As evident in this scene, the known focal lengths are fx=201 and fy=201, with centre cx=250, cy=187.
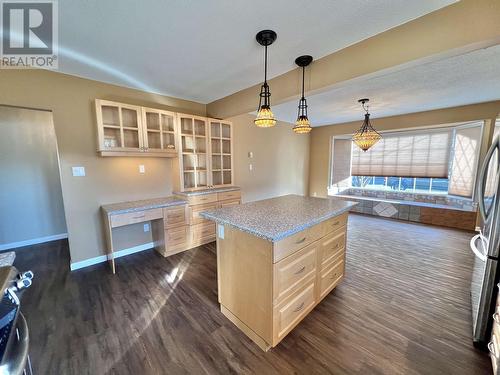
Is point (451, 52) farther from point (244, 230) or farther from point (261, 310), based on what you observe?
point (261, 310)

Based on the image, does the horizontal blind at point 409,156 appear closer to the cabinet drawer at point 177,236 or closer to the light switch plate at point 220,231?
the cabinet drawer at point 177,236

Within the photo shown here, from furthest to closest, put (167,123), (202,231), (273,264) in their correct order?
(202,231) < (167,123) < (273,264)

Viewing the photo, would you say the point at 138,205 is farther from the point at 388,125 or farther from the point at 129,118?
the point at 388,125

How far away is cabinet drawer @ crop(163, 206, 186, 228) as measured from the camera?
9.70 feet

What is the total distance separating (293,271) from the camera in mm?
1530

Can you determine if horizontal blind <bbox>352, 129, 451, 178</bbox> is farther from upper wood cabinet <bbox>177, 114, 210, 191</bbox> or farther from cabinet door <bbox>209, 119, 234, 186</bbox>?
upper wood cabinet <bbox>177, 114, 210, 191</bbox>

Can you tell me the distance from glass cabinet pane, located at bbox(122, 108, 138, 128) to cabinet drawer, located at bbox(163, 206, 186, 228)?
1284 millimetres

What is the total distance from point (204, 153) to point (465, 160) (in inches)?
205

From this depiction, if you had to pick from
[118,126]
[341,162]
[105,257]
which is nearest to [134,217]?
[105,257]

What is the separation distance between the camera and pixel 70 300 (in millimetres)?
2064

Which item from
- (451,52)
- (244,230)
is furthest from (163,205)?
(451,52)

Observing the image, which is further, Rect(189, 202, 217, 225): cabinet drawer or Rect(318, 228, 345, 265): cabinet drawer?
Rect(189, 202, 217, 225): cabinet drawer

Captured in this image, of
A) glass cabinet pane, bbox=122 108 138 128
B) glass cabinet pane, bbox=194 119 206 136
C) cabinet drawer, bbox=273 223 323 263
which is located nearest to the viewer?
cabinet drawer, bbox=273 223 323 263

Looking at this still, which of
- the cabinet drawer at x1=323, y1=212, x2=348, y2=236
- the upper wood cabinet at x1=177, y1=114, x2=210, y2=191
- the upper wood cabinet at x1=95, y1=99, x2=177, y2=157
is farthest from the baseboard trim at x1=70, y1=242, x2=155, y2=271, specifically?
the cabinet drawer at x1=323, y1=212, x2=348, y2=236
